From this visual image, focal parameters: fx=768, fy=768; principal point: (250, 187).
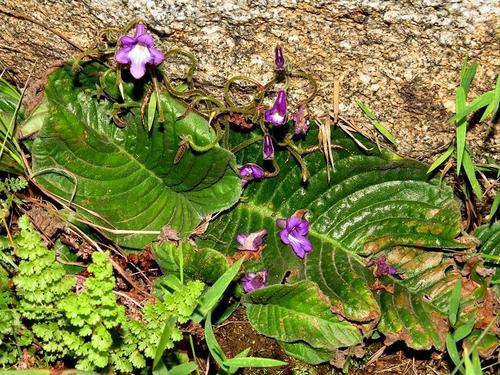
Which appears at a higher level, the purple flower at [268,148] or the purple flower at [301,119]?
the purple flower at [301,119]

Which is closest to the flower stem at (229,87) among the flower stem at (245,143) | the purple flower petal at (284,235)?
the flower stem at (245,143)

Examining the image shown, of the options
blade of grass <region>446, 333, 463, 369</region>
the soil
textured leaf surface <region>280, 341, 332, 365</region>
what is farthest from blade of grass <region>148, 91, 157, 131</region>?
blade of grass <region>446, 333, 463, 369</region>

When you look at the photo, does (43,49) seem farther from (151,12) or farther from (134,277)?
(134,277)

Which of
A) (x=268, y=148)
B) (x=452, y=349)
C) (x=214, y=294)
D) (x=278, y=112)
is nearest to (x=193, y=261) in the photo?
(x=214, y=294)

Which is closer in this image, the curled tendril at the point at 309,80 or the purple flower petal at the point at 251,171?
the curled tendril at the point at 309,80

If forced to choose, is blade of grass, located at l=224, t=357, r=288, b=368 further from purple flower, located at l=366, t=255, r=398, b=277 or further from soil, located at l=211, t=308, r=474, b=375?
purple flower, located at l=366, t=255, r=398, b=277

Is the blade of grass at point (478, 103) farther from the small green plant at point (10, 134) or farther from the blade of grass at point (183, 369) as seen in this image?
the small green plant at point (10, 134)

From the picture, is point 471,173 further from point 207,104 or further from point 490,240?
point 207,104

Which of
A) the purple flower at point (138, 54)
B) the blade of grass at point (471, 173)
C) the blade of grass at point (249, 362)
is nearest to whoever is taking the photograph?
the blade of grass at point (249, 362)
